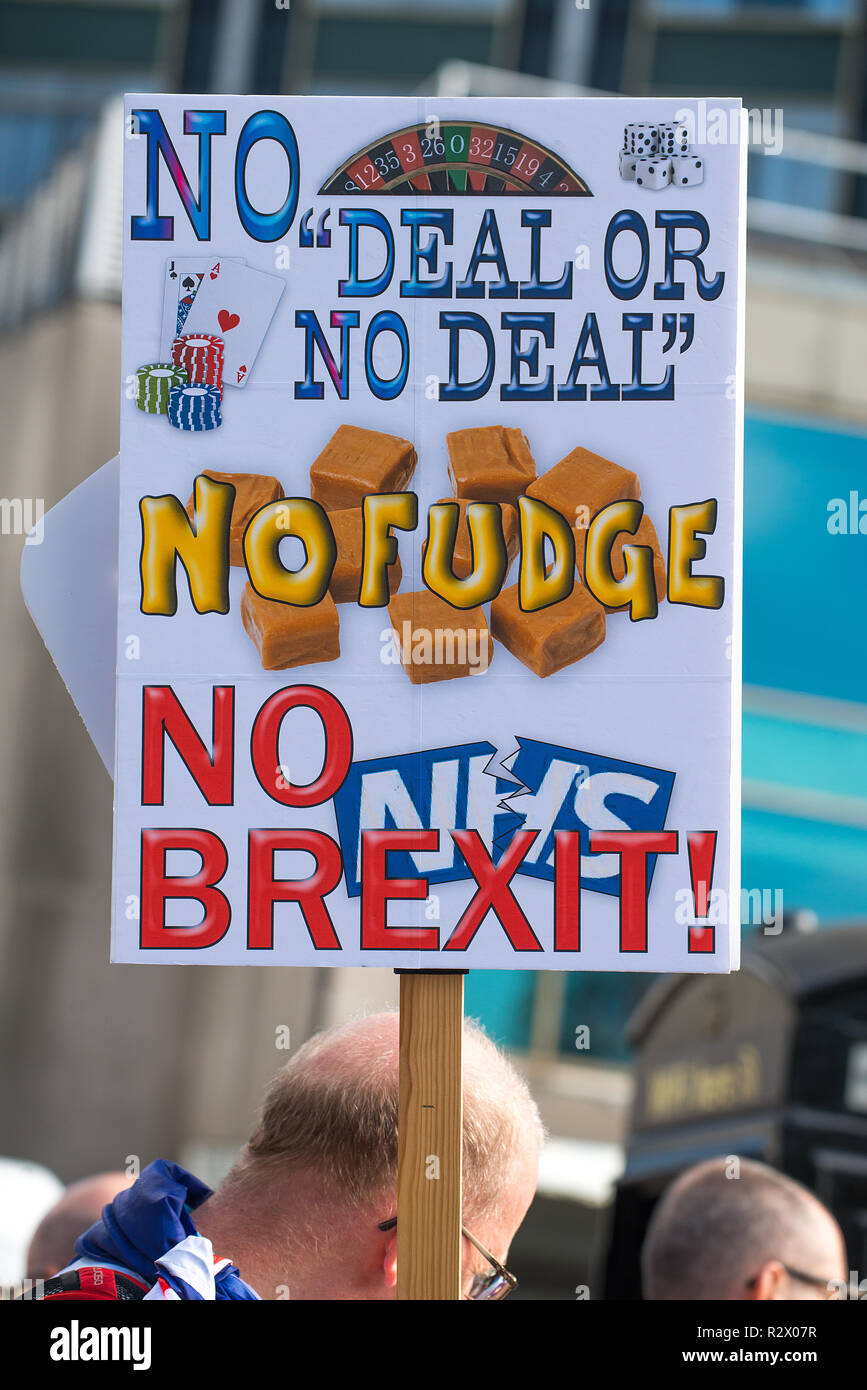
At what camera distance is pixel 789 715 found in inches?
430

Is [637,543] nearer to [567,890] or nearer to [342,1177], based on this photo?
[567,890]

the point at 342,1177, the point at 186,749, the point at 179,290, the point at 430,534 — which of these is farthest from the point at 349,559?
the point at 342,1177

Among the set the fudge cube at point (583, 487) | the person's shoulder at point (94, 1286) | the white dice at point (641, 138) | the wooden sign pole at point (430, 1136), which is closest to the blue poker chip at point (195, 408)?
the fudge cube at point (583, 487)

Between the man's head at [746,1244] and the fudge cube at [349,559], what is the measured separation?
1.85 meters

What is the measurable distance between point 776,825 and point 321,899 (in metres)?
9.37

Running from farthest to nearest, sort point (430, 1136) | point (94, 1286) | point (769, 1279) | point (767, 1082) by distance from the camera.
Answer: point (767, 1082) → point (769, 1279) → point (430, 1136) → point (94, 1286)

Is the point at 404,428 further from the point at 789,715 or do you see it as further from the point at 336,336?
the point at 789,715

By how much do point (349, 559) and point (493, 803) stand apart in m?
0.37

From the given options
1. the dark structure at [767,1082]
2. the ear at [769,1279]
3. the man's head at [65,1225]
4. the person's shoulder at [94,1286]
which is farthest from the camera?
the dark structure at [767,1082]

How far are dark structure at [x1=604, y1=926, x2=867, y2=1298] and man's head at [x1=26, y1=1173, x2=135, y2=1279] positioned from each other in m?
2.39

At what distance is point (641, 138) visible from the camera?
204 cm

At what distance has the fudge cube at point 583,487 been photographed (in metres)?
1.99

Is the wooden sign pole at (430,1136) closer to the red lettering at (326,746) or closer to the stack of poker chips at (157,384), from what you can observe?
the red lettering at (326,746)
